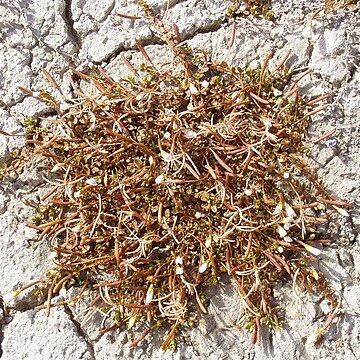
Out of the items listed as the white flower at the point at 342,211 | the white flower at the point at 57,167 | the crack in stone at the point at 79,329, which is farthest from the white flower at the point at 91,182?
the white flower at the point at 342,211

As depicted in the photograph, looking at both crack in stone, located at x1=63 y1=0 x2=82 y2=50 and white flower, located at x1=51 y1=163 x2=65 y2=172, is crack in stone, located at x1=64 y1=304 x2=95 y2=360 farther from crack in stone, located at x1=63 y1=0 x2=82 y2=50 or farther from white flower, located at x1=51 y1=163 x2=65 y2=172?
crack in stone, located at x1=63 y1=0 x2=82 y2=50

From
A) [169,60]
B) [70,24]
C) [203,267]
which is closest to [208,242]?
[203,267]

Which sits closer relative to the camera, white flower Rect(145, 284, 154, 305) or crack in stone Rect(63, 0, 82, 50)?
white flower Rect(145, 284, 154, 305)

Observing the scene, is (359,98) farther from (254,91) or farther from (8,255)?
(8,255)

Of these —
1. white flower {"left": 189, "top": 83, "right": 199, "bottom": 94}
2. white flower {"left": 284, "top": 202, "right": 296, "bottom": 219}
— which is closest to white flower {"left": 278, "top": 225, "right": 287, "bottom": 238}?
white flower {"left": 284, "top": 202, "right": 296, "bottom": 219}

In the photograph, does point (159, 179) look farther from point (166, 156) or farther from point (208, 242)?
point (208, 242)

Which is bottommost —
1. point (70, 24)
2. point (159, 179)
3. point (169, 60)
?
point (159, 179)

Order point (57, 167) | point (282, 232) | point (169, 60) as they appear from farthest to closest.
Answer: point (169, 60) → point (57, 167) → point (282, 232)

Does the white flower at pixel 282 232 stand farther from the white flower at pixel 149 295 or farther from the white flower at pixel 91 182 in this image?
the white flower at pixel 91 182
